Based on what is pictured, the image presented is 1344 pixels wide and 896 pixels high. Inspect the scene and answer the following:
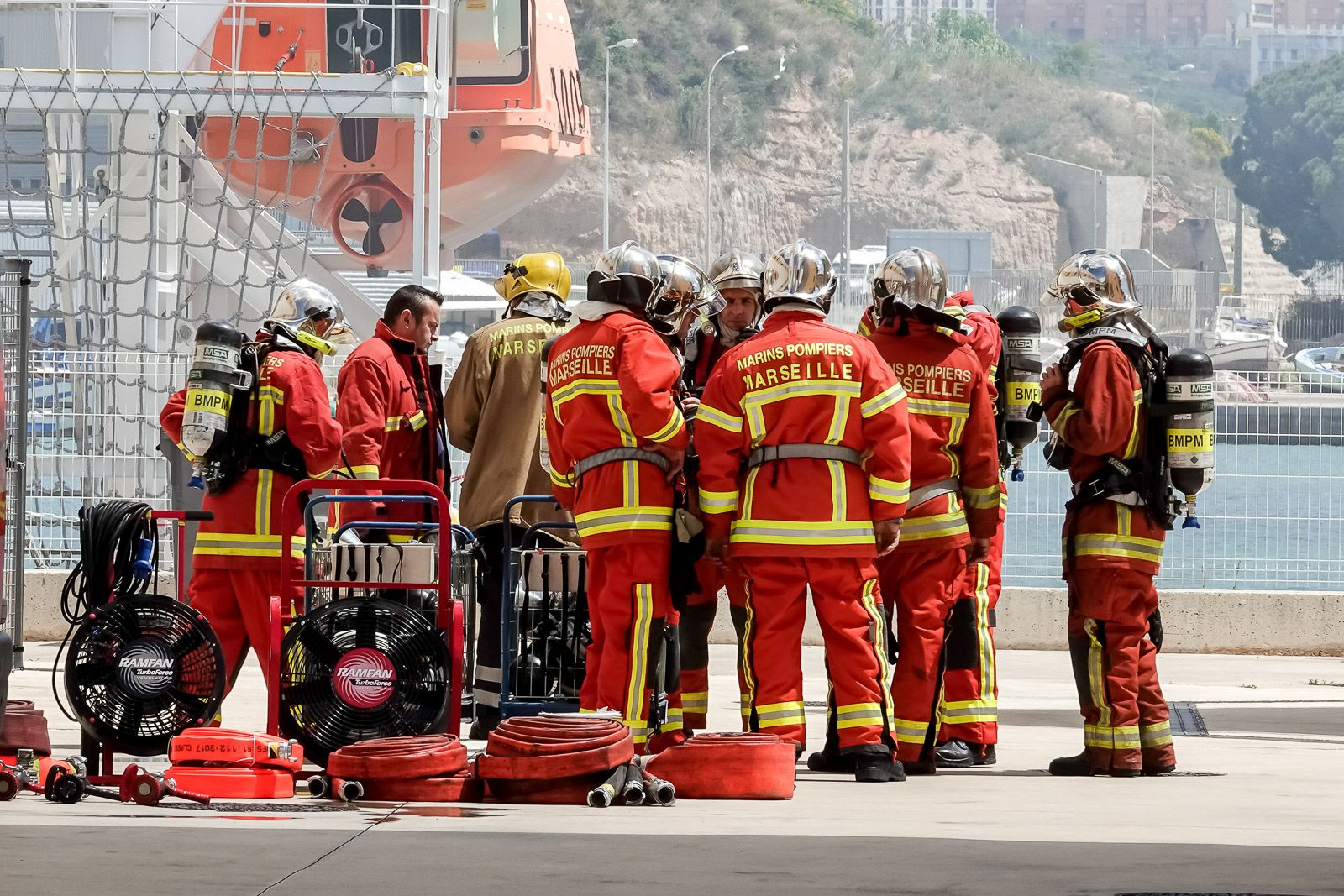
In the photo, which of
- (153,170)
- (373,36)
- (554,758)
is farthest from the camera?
(373,36)

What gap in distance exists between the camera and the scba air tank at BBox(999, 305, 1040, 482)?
340 inches

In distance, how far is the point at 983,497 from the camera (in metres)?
8.00

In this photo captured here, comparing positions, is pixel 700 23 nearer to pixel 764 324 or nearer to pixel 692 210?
pixel 692 210

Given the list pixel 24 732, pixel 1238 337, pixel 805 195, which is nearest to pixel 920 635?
pixel 24 732

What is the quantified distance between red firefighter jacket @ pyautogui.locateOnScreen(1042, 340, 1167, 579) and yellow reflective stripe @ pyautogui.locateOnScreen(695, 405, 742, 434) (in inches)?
50.8

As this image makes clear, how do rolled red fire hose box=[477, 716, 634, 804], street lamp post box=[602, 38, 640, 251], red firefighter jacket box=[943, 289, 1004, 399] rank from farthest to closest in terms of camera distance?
street lamp post box=[602, 38, 640, 251] < red firefighter jacket box=[943, 289, 1004, 399] < rolled red fire hose box=[477, 716, 634, 804]

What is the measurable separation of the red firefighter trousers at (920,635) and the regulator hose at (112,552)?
109 inches

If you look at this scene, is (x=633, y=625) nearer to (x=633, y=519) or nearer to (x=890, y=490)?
(x=633, y=519)

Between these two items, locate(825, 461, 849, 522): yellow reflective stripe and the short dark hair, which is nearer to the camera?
locate(825, 461, 849, 522): yellow reflective stripe

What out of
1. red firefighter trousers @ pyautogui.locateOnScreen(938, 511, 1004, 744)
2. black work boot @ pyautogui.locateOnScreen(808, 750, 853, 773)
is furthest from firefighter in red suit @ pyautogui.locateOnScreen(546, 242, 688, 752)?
red firefighter trousers @ pyautogui.locateOnScreen(938, 511, 1004, 744)

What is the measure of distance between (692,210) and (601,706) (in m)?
104

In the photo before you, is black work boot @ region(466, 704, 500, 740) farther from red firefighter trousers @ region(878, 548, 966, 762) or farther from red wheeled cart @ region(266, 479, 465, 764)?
red firefighter trousers @ region(878, 548, 966, 762)

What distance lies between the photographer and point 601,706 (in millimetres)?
7707

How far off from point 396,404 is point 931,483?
2.51 m
